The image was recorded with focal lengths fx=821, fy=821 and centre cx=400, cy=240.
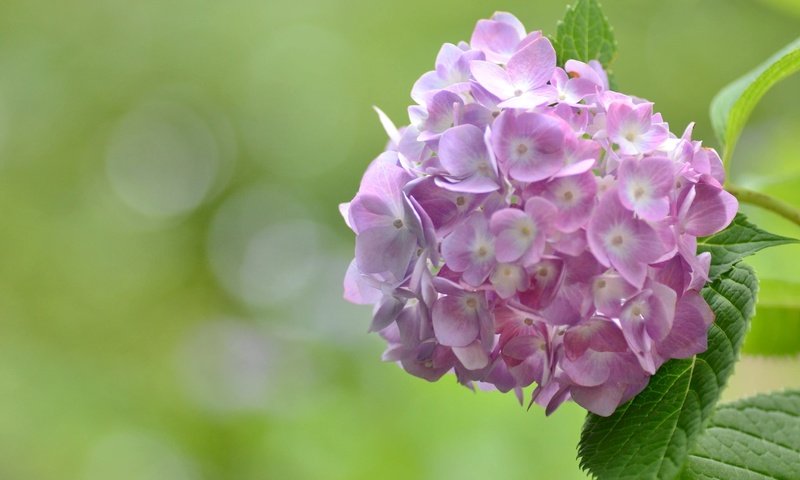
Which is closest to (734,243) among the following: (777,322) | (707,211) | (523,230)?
(707,211)

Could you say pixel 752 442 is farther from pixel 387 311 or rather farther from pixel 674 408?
pixel 387 311

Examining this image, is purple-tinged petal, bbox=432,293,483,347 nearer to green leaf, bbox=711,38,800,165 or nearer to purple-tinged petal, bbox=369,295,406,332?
purple-tinged petal, bbox=369,295,406,332

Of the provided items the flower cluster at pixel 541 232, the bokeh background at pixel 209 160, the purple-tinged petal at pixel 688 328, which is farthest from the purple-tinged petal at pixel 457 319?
the bokeh background at pixel 209 160

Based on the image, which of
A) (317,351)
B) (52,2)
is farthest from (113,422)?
(52,2)

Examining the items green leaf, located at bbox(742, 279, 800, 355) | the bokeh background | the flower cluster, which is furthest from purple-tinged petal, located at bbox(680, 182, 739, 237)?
the bokeh background

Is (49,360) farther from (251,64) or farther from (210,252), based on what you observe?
(251,64)

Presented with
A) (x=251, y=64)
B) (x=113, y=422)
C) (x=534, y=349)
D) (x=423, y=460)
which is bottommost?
(x=113, y=422)
